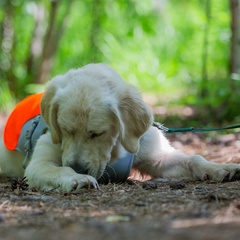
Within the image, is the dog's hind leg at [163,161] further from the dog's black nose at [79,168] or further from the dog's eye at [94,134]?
the dog's black nose at [79,168]

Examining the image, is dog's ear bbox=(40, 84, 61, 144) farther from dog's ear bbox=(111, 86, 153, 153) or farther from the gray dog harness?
dog's ear bbox=(111, 86, 153, 153)

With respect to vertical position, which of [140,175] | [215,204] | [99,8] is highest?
[99,8]

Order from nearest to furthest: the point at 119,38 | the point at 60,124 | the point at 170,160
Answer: the point at 60,124, the point at 170,160, the point at 119,38

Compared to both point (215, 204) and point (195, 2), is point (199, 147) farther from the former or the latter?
point (195, 2)

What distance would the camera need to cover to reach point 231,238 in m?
2.27

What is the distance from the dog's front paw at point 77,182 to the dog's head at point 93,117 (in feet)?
0.58

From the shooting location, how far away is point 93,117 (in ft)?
13.8

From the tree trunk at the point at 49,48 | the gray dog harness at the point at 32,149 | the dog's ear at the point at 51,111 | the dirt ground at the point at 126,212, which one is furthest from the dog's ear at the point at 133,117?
the tree trunk at the point at 49,48

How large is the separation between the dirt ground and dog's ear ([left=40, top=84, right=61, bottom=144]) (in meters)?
0.54

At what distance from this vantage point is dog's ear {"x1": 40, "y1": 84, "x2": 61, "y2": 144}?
444 centimetres

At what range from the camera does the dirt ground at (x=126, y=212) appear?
247 cm

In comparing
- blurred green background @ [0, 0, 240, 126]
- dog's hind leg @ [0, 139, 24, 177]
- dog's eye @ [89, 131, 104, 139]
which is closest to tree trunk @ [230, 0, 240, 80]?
blurred green background @ [0, 0, 240, 126]

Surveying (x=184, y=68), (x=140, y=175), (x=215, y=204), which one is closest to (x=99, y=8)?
(x=184, y=68)

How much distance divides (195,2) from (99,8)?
15.1ft
